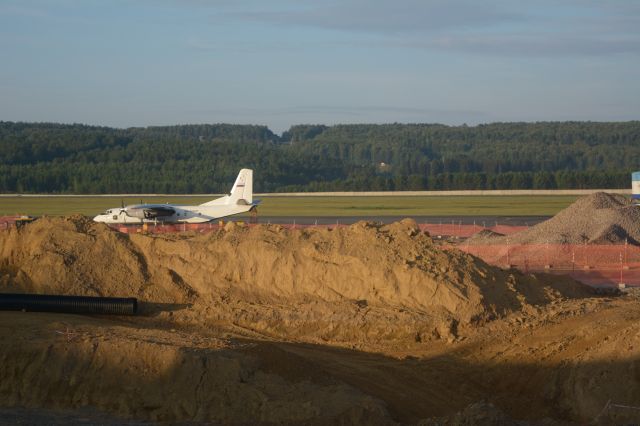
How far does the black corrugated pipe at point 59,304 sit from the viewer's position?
18.3m

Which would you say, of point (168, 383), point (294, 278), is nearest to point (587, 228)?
point (294, 278)

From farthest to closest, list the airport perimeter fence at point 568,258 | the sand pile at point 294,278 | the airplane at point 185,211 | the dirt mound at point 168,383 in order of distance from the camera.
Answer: the airplane at point 185,211 → the airport perimeter fence at point 568,258 → the sand pile at point 294,278 → the dirt mound at point 168,383

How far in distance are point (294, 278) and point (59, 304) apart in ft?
17.0

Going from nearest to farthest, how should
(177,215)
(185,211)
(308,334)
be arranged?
(308,334) → (177,215) → (185,211)

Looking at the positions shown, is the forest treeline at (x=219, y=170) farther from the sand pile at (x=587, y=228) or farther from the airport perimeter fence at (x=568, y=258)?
the airport perimeter fence at (x=568, y=258)

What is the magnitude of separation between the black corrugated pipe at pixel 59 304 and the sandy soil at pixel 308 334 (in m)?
0.30

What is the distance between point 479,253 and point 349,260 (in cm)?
1435

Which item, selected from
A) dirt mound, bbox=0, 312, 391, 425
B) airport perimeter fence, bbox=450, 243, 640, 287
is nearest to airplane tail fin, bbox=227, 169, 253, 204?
airport perimeter fence, bbox=450, 243, 640, 287

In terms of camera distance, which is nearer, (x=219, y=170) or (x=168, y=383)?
(x=168, y=383)

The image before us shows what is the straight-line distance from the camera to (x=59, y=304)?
18391mm

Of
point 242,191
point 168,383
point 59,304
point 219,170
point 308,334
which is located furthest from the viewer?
point 219,170

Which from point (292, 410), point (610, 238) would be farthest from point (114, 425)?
point (610, 238)

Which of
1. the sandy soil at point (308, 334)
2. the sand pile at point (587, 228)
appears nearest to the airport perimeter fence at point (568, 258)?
the sand pile at point (587, 228)

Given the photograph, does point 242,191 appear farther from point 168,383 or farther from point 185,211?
point 168,383
